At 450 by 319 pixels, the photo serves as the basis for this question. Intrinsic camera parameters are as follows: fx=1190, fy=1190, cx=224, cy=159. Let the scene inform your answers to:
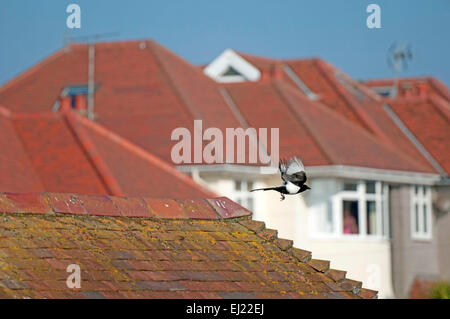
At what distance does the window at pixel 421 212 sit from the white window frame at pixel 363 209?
986 mm

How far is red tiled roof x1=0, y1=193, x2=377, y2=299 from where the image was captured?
8359 mm

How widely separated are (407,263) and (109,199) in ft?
88.6

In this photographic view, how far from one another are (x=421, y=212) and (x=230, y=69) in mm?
8257

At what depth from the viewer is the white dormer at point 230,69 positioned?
132ft

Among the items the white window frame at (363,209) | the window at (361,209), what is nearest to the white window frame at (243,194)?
the white window frame at (363,209)

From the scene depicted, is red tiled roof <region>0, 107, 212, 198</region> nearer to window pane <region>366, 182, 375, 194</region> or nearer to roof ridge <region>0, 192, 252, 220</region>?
window pane <region>366, 182, 375, 194</region>

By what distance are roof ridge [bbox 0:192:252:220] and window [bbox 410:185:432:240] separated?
2662cm

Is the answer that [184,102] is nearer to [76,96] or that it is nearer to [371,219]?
[76,96]

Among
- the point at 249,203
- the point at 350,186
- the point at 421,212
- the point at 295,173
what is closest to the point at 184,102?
the point at 249,203

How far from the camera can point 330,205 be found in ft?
114

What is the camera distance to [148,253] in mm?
9297

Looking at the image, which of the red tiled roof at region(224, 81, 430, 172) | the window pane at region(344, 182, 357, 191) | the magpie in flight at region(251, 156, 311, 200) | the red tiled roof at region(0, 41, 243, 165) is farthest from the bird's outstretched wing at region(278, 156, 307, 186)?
the window pane at region(344, 182, 357, 191)

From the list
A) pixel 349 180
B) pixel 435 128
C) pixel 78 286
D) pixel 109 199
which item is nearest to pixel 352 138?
pixel 349 180

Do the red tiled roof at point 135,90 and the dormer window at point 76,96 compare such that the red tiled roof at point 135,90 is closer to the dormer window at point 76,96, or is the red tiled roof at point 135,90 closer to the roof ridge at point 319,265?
the dormer window at point 76,96
